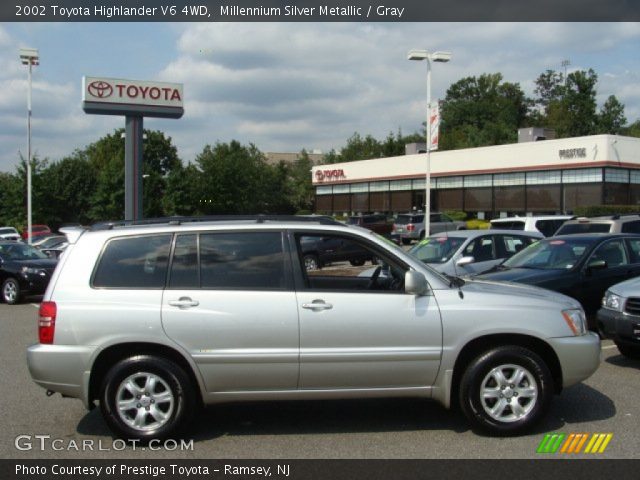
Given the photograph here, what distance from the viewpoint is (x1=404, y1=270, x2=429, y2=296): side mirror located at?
5383 mm

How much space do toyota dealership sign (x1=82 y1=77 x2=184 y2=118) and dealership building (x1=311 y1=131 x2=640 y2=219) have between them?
22980 millimetres

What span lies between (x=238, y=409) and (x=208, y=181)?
56.1 m

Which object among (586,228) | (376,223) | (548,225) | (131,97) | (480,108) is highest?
(480,108)

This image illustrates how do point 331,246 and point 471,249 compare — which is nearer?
point 331,246

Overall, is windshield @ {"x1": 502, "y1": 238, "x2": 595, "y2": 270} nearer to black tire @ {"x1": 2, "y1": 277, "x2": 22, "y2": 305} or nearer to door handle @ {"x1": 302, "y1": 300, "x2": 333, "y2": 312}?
door handle @ {"x1": 302, "y1": 300, "x2": 333, "y2": 312}

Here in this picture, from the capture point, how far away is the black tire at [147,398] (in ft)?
17.7

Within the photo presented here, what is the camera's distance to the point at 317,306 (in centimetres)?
546

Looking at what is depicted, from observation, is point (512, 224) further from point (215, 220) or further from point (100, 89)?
point (100, 89)

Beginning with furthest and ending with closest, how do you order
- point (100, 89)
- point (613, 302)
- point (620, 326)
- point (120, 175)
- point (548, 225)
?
point (120, 175) → point (100, 89) → point (548, 225) → point (613, 302) → point (620, 326)

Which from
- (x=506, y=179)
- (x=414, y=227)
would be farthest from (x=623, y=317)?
(x=506, y=179)

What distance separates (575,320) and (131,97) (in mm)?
29373

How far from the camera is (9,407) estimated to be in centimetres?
659
